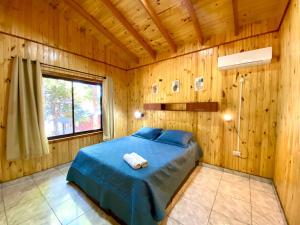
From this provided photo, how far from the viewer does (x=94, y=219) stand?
5.26ft

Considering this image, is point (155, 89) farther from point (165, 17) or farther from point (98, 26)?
point (98, 26)

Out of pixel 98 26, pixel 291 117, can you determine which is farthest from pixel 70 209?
pixel 98 26

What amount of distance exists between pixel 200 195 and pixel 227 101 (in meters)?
1.76

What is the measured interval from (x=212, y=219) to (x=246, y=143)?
154cm

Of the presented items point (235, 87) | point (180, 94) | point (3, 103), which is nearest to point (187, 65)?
point (180, 94)

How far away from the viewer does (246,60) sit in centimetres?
231

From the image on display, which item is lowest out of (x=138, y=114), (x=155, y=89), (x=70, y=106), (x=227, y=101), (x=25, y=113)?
(x=138, y=114)

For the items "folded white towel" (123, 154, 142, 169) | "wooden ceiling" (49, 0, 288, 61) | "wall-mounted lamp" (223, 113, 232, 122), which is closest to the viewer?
"folded white towel" (123, 154, 142, 169)

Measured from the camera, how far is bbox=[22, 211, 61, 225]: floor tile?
5.08ft

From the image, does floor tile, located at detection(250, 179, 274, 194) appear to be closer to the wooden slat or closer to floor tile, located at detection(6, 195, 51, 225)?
the wooden slat

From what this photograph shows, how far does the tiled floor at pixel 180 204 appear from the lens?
1.59 m


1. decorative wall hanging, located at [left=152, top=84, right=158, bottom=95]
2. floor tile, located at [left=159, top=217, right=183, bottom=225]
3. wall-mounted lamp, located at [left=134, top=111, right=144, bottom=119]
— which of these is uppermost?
decorative wall hanging, located at [left=152, top=84, right=158, bottom=95]

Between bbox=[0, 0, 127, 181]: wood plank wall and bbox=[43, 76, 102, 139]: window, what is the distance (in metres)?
0.28

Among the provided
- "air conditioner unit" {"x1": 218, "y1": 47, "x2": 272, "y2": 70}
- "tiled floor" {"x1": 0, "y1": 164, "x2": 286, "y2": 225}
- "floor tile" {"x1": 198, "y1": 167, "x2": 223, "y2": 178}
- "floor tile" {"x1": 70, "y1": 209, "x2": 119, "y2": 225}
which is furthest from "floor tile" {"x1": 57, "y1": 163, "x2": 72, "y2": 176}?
"air conditioner unit" {"x1": 218, "y1": 47, "x2": 272, "y2": 70}
